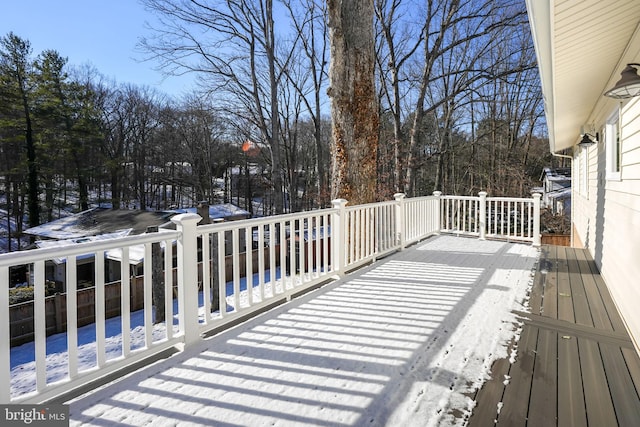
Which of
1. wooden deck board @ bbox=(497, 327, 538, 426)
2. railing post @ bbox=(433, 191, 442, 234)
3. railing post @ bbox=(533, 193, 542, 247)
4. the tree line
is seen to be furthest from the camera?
the tree line

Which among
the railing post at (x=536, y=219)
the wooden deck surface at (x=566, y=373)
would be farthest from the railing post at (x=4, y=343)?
the railing post at (x=536, y=219)

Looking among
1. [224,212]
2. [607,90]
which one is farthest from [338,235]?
[224,212]

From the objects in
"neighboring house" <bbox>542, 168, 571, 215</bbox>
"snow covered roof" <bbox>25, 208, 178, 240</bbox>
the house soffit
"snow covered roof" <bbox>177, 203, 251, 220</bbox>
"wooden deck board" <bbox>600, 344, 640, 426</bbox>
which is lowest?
"wooden deck board" <bbox>600, 344, 640, 426</bbox>

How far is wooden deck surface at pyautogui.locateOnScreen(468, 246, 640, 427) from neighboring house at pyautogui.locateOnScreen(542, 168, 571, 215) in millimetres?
11935

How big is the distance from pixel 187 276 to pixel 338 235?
6.71 ft

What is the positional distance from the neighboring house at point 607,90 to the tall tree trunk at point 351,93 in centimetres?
235

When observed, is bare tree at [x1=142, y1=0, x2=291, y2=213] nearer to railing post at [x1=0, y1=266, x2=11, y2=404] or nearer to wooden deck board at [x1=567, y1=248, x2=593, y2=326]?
wooden deck board at [x1=567, y1=248, x2=593, y2=326]

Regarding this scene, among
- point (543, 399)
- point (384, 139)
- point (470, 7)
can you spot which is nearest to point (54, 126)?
point (384, 139)

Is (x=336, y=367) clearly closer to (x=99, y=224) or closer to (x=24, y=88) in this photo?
(x=99, y=224)

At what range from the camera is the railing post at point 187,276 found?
240 cm

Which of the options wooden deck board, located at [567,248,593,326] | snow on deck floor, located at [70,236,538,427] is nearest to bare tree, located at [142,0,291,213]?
wooden deck board, located at [567,248,593,326]

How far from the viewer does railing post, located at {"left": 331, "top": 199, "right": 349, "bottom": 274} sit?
13.5ft

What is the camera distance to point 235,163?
2586 cm

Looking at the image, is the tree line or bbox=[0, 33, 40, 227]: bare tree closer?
the tree line
